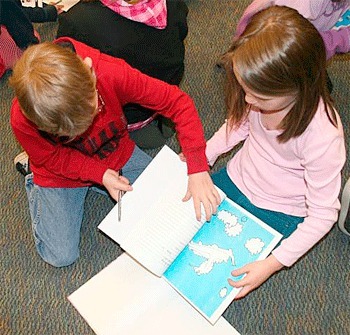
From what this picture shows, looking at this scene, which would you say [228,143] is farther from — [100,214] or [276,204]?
[100,214]

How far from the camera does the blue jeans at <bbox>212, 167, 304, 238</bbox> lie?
113cm

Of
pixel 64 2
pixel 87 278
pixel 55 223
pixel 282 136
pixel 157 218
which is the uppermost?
pixel 282 136

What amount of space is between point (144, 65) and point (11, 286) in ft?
2.05

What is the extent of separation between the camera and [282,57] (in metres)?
0.82

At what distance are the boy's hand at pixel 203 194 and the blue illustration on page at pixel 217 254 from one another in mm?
38

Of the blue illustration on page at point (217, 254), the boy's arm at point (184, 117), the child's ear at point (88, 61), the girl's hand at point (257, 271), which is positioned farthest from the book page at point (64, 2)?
the girl's hand at point (257, 271)

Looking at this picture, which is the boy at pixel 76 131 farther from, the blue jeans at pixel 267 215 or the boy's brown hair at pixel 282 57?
the boy's brown hair at pixel 282 57

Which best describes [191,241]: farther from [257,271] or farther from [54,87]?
[54,87]

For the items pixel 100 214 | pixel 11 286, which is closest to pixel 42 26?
pixel 100 214

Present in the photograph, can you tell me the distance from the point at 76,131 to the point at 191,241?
0.36 m

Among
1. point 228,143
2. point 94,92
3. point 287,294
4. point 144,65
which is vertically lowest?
point 287,294

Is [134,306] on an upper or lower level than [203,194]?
lower

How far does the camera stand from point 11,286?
1269mm

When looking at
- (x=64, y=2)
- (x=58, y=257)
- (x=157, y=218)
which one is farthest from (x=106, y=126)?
(x=64, y=2)
